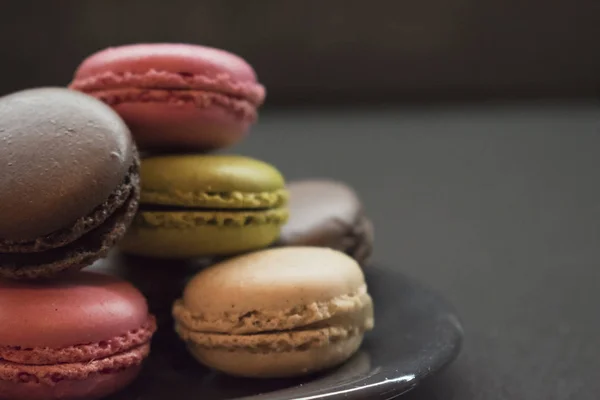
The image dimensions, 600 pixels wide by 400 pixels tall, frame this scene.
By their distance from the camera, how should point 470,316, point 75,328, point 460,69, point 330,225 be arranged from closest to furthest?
1. point 75,328
2. point 330,225
3. point 470,316
4. point 460,69

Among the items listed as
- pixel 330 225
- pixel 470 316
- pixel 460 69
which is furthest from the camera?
Result: pixel 460 69

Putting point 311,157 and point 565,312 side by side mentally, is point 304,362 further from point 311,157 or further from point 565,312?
point 311,157

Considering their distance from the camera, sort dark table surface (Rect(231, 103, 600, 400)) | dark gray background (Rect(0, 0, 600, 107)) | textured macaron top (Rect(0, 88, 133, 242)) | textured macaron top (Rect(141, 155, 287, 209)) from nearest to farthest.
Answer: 1. textured macaron top (Rect(0, 88, 133, 242))
2. textured macaron top (Rect(141, 155, 287, 209))
3. dark table surface (Rect(231, 103, 600, 400))
4. dark gray background (Rect(0, 0, 600, 107))

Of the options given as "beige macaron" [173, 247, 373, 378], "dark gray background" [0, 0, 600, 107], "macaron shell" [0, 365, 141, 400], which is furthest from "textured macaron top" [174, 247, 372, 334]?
"dark gray background" [0, 0, 600, 107]

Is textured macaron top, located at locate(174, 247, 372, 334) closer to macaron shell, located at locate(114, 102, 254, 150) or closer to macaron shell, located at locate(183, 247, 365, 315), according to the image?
macaron shell, located at locate(183, 247, 365, 315)

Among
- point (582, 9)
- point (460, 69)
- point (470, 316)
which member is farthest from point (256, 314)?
point (582, 9)

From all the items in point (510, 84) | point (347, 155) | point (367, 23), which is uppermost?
point (367, 23)

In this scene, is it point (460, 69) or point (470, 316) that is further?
point (460, 69)
